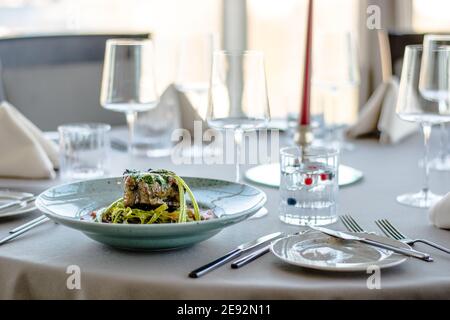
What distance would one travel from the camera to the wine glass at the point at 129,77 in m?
1.83

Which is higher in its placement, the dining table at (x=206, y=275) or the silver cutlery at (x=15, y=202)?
the silver cutlery at (x=15, y=202)

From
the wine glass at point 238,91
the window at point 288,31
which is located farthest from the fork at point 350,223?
the window at point 288,31

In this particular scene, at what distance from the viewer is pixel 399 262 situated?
1.13 metres

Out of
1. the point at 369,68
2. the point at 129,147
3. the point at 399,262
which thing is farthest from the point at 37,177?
the point at 369,68

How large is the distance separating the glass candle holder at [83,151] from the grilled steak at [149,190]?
515 millimetres

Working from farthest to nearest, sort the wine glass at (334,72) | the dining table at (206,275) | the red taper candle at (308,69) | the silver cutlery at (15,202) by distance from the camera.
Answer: the wine glass at (334,72)
the red taper candle at (308,69)
the silver cutlery at (15,202)
the dining table at (206,275)

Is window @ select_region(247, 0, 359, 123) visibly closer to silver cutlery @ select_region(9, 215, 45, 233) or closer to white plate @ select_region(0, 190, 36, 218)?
white plate @ select_region(0, 190, 36, 218)

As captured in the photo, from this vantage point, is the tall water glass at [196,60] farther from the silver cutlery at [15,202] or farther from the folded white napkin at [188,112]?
the silver cutlery at [15,202]

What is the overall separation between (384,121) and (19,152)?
909 mm

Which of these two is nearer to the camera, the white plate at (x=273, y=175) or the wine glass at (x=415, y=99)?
the wine glass at (x=415, y=99)

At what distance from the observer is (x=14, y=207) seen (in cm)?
150

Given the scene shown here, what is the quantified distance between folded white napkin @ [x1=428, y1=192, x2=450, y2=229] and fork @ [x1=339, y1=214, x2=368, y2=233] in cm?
12
